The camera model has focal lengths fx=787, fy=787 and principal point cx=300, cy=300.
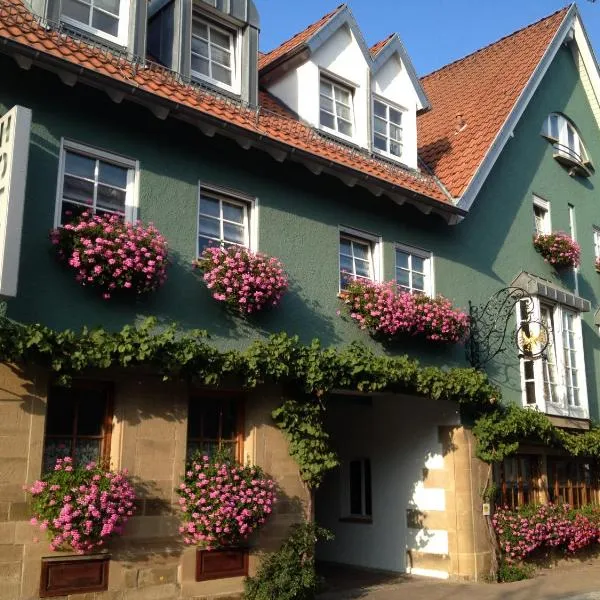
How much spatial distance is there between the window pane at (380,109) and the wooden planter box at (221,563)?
761cm

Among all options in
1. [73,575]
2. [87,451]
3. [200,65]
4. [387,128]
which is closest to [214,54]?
[200,65]

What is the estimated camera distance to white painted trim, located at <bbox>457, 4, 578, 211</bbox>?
13319mm

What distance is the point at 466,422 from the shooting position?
502 inches

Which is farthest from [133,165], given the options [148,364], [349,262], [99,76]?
[349,262]

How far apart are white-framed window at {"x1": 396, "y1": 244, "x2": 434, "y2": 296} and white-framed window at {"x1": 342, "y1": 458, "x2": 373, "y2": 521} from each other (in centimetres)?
355

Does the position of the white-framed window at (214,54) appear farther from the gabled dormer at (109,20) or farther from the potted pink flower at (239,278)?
the potted pink flower at (239,278)

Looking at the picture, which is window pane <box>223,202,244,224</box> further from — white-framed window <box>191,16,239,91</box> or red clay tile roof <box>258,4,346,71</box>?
red clay tile roof <box>258,4,346,71</box>

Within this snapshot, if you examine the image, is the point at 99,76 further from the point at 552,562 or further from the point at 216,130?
the point at 552,562

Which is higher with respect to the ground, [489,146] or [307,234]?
[489,146]

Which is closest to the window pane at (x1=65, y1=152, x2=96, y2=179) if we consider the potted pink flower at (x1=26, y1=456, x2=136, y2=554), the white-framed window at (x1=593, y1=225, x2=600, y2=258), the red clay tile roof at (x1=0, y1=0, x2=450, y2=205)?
the red clay tile roof at (x1=0, y1=0, x2=450, y2=205)

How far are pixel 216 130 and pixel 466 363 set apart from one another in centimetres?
589

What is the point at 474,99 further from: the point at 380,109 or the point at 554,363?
the point at 554,363

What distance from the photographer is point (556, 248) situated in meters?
15.5

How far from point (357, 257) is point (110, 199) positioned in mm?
4273
